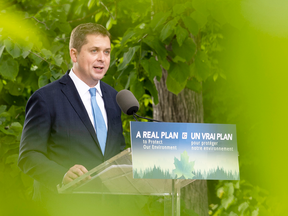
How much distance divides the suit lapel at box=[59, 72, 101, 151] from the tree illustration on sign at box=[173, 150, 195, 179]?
0.61 metres

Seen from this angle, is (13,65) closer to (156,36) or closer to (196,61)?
(156,36)

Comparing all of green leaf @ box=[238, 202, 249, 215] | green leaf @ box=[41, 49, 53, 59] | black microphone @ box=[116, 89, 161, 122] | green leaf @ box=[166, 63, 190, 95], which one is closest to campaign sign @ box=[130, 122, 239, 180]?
black microphone @ box=[116, 89, 161, 122]

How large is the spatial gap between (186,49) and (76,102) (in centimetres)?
119

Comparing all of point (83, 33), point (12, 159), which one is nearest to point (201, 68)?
point (83, 33)

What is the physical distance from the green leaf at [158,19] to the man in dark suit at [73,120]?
3.22 feet

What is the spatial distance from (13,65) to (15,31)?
0.96 ft

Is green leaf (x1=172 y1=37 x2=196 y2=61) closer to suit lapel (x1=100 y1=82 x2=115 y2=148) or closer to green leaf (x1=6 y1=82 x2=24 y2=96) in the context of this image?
suit lapel (x1=100 y1=82 x2=115 y2=148)

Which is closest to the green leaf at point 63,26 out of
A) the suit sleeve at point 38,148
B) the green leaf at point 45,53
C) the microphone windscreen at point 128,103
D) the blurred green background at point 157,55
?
the blurred green background at point 157,55

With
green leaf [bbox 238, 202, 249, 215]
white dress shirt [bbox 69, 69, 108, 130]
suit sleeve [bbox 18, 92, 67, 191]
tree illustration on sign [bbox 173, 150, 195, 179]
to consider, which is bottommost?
green leaf [bbox 238, 202, 249, 215]

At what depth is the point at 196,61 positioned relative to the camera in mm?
2807

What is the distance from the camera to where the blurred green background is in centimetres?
260

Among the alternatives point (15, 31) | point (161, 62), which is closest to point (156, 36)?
point (161, 62)

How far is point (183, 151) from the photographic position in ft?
4.11

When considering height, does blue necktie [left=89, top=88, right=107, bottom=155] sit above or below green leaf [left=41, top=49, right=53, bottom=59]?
below
